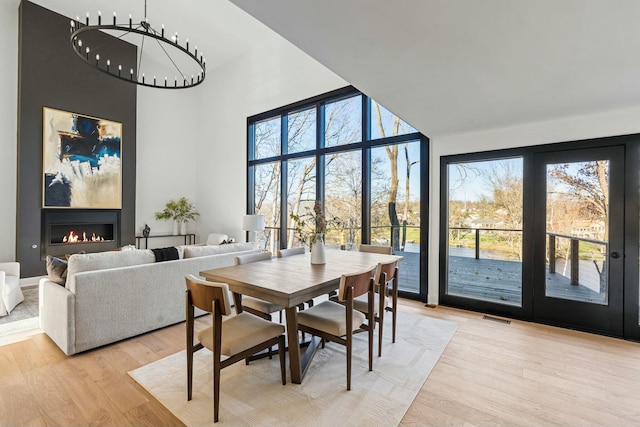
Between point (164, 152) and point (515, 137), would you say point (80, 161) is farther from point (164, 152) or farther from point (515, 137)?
point (515, 137)

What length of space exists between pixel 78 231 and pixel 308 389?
19.2 ft

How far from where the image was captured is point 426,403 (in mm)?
1986

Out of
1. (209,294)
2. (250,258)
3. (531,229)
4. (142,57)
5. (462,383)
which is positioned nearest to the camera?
(209,294)

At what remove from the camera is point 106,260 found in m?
2.85

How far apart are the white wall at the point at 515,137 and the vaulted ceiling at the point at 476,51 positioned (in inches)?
7.3

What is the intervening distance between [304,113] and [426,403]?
506cm

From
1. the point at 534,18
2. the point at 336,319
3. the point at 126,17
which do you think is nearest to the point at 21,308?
the point at 336,319

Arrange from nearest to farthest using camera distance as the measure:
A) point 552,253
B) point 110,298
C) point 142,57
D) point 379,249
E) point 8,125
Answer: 1. point 110,298
2. point 552,253
3. point 379,249
4. point 8,125
5. point 142,57

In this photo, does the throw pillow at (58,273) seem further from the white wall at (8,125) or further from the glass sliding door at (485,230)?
the glass sliding door at (485,230)

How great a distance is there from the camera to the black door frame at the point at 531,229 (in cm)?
294

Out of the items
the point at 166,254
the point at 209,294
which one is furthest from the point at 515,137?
the point at 166,254

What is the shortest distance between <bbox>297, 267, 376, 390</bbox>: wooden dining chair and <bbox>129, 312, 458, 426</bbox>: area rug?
0.17 m

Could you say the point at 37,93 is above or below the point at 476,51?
above

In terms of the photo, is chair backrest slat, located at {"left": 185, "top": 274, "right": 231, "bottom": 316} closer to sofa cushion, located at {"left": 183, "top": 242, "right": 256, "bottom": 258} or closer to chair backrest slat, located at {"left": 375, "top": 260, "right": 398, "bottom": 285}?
chair backrest slat, located at {"left": 375, "top": 260, "right": 398, "bottom": 285}
